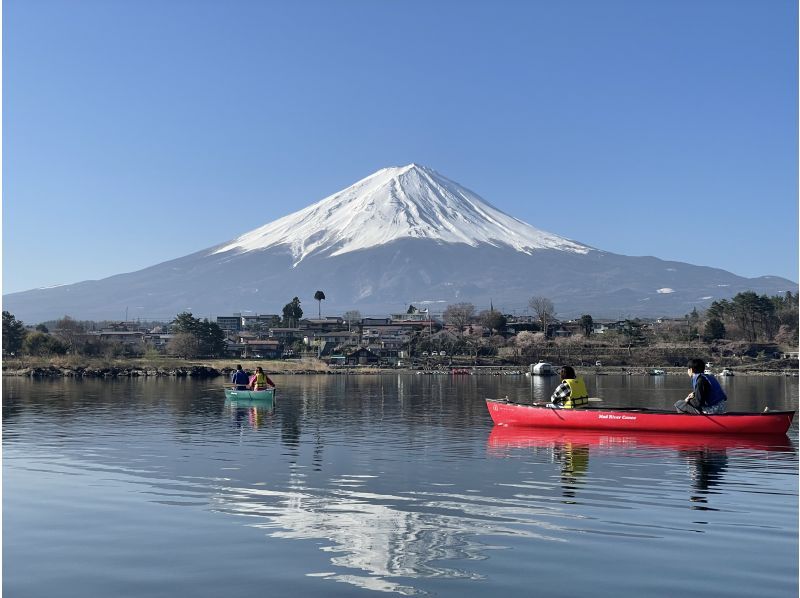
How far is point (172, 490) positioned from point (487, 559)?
7670mm

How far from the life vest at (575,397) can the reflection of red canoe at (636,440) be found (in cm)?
82

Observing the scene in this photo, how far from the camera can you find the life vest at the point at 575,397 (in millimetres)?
29078

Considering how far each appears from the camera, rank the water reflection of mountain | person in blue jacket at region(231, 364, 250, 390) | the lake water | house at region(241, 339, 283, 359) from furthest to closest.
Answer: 1. house at region(241, 339, 283, 359)
2. person in blue jacket at region(231, 364, 250, 390)
3. the water reflection of mountain
4. the lake water

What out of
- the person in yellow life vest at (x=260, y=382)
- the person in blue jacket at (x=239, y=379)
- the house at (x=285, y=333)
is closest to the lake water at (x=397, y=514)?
the person in yellow life vest at (x=260, y=382)

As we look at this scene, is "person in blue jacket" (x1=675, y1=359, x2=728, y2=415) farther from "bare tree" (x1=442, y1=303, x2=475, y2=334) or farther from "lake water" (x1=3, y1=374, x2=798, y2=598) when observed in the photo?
"bare tree" (x1=442, y1=303, x2=475, y2=334)

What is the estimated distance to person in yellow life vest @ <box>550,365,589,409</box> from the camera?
29109 mm

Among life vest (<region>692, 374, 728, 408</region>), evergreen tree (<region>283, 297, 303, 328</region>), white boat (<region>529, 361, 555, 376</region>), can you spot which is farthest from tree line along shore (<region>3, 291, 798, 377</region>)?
life vest (<region>692, 374, 728, 408</region>)

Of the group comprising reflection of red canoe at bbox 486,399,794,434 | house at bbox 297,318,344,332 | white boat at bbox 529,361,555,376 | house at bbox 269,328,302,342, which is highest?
house at bbox 297,318,344,332

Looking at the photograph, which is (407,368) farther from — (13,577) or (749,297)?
(13,577)

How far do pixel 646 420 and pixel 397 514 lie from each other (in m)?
14.6

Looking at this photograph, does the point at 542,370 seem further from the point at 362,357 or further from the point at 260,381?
the point at 260,381

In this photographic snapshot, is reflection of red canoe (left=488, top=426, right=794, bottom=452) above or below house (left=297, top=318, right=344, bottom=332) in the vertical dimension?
below

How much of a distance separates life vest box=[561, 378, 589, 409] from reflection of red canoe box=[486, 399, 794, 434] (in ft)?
1.47

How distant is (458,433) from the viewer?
29641mm
